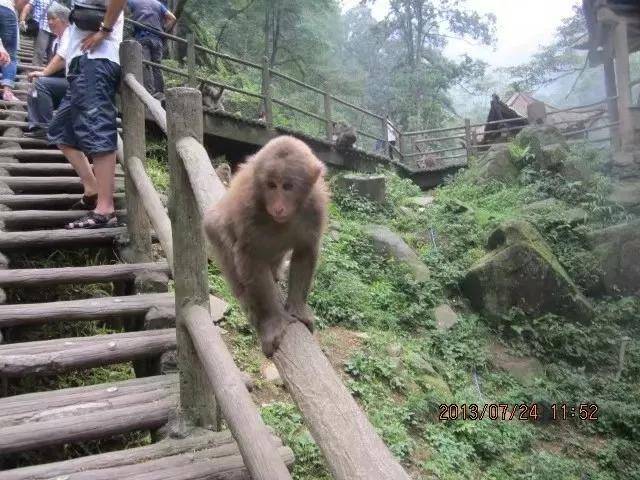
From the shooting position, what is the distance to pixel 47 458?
2834 mm

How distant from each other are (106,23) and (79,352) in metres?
2.22

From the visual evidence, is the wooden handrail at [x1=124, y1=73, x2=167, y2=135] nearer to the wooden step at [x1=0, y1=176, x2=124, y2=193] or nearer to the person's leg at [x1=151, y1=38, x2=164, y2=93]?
the wooden step at [x1=0, y1=176, x2=124, y2=193]

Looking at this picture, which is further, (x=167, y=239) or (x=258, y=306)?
(x=167, y=239)

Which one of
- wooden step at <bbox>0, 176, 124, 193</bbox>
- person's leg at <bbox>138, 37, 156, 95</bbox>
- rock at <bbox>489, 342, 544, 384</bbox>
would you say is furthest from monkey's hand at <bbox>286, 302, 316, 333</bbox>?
person's leg at <bbox>138, 37, 156, 95</bbox>

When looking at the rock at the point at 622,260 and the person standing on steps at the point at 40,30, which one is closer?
the person standing on steps at the point at 40,30

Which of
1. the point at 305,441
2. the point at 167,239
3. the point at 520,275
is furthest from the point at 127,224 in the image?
the point at 520,275

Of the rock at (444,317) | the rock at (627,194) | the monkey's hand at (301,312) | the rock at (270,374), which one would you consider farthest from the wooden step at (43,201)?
the rock at (627,194)

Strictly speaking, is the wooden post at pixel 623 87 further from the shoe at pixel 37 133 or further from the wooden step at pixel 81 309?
the wooden step at pixel 81 309

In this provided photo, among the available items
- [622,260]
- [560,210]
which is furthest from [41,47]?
[622,260]

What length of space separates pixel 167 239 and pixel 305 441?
1732mm

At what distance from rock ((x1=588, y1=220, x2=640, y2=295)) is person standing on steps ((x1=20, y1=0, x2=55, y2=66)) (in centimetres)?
861

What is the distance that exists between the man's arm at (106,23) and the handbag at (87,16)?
0.17 feet

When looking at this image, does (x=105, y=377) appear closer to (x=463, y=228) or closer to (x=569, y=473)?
(x=569, y=473)

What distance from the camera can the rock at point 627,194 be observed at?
32.5 feet
